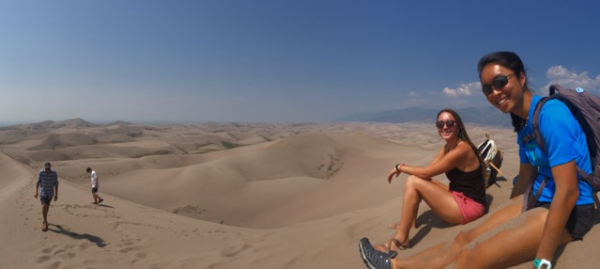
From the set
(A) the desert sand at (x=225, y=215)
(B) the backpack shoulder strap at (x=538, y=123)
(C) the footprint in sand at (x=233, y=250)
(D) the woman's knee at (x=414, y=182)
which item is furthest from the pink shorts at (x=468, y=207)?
(C) the footprint in sand at (x=233, y=250)

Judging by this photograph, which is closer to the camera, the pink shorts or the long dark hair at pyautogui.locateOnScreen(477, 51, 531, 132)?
the long dark hair at pyautogui.locateOnScreen(477, 51, 531, 132)

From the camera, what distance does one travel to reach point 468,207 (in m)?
3.62

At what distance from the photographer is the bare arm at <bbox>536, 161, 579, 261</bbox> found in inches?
77.8

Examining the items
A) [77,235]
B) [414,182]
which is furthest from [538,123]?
[77,235]

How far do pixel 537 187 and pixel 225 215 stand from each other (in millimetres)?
13746

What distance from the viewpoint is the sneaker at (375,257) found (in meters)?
3.23

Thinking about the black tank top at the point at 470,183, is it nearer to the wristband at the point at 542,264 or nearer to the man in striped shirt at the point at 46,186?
the wristband at the point at 542,264

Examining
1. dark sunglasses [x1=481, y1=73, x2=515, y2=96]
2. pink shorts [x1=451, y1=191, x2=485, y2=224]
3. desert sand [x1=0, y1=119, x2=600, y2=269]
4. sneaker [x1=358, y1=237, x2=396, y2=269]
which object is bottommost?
desert sand [x1=0, y1=119, x2=600, y2=269]

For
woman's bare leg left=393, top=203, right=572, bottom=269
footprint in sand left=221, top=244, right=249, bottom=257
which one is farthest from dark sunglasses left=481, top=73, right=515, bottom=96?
footprint in sand left=221, top=244, right=249, bottom=257

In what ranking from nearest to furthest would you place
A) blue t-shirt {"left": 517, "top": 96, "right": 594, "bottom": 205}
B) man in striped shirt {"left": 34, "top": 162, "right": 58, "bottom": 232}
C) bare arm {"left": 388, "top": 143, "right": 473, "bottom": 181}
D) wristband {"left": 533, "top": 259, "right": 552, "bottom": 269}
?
blue t-shirt {"left": 517, "top": 96, "right": 594, "bottom": 205}, wristband {"left": 533, "top": 259, "right": 552, "bottom": 269}, bare arm {"left": 388, "top": 143, "right": 473, "bottom": 181}, man in striped shirt {"left": 34, "top": 162, "right": 58, "bottom": 232}

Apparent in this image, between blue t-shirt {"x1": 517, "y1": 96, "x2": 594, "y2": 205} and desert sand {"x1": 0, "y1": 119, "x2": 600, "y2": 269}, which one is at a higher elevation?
blue t-shirt {"x1": 517, "y1": 96, "x2": 594, "y2": 205}

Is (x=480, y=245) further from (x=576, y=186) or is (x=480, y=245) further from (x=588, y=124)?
(x=588, y=124)

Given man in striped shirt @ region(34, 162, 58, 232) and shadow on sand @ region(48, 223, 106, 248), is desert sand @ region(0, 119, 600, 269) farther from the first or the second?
man in striped shirt @ region(34, 162, 58, 232)

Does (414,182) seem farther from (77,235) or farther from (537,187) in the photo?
(77,235)
